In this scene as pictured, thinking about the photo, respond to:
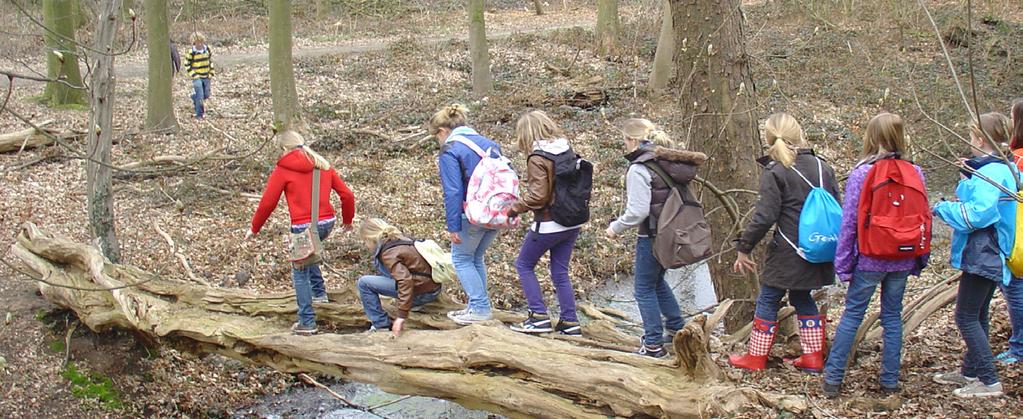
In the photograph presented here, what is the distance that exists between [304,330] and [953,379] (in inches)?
176

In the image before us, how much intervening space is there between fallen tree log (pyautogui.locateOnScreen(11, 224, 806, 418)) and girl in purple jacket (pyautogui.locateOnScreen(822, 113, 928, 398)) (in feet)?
2.09

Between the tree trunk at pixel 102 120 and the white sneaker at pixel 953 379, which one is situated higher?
the tree trunk at pixel 102 120

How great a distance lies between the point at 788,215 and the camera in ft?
17.0

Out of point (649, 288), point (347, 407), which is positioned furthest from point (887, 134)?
point (347, 407)

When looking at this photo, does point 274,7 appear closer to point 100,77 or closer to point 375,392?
point 100,77

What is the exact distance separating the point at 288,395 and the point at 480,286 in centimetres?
290

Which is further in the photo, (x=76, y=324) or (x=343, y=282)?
(x=343, y=282)

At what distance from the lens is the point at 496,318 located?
6.55 meters

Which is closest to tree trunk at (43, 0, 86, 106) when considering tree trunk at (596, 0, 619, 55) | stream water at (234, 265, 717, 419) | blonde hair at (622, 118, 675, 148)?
stream water at (234, 265, 717, 419)

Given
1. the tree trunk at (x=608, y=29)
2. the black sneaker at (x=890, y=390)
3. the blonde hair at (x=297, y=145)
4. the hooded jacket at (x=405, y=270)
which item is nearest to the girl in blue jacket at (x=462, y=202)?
the hooded jacket at (x=405, y=270)

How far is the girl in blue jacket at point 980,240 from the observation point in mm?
4863

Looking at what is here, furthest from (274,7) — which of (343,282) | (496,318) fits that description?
(496,318)

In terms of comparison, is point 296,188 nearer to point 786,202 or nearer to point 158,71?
point 786,202

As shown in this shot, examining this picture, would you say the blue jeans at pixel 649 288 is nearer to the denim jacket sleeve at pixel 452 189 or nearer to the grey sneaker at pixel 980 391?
the denim jacket sleeve at pixel 452 189
